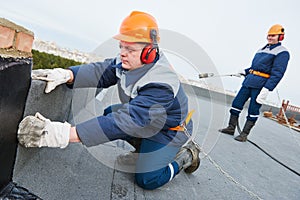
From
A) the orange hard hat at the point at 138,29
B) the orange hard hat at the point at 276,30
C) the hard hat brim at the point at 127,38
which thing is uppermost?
the orange hard hat at the point at 276,30

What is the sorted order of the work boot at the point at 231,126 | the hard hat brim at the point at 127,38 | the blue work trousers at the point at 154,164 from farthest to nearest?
the work boot at the point at 231,126, the blue work trousers at the point at 154,164, the hard hat brim at the point at 127,38

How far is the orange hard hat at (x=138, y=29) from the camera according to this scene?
126 cm

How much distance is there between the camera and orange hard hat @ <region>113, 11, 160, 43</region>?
1.26 meters

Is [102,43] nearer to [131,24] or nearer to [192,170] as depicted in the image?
[131,24]

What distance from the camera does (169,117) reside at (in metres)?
1.52

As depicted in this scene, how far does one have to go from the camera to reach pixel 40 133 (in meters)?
1.04

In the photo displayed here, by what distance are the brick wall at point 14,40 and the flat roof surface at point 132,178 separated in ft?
1.53

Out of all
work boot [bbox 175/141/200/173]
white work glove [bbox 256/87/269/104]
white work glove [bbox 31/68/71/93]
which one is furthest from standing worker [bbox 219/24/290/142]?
white work glove [bbox 31/68/71/93]

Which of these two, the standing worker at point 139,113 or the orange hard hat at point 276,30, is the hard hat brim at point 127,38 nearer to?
the standing worker at point 139,113

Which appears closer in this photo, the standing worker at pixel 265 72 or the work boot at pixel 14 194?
the work boot at pixel 14 194

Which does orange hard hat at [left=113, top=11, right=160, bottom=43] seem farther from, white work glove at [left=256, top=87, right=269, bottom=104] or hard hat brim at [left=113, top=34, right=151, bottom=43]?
white work glove at [left=256, top=87, right=269, bottom=104]

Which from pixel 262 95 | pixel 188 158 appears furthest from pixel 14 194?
pixel 262 95

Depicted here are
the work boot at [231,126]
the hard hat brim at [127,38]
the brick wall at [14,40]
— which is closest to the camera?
the brick wall at [14,40]

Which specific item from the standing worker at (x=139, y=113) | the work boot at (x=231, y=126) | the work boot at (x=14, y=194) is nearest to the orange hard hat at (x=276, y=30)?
the work boot at (x=231, y=126)
